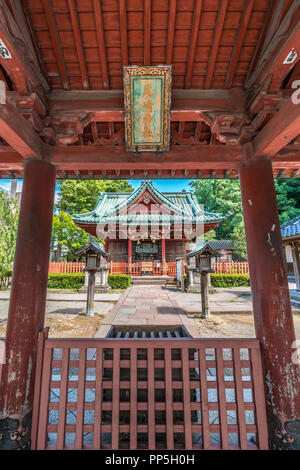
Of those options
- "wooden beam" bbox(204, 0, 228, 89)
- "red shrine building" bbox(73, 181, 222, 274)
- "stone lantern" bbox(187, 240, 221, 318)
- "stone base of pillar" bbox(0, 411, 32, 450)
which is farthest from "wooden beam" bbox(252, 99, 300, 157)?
"red shrine building" bbox(73, 181, 222, 274)

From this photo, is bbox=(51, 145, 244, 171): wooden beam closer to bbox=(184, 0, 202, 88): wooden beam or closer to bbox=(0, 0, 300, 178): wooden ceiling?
bbox=(0, 0, 300, 178): wooden ceiling

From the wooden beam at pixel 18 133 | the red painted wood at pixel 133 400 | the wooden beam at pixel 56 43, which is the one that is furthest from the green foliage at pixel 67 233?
the red painted wood at pixel 133 400

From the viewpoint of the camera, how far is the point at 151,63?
2.24 metres

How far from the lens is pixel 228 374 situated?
11.0 ft

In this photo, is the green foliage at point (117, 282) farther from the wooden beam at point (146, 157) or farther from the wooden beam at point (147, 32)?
the wooden beam at point (147, 32)

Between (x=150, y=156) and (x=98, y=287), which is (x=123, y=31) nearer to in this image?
(x=150, y=156)

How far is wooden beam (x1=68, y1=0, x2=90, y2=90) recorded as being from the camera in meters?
1.89

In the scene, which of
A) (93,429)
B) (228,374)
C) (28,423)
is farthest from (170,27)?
(228,374)

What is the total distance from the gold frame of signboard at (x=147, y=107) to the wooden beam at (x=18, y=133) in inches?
41.2

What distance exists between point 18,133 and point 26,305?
1.72 metres

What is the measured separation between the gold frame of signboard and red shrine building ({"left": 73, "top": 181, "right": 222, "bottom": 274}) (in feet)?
41.8

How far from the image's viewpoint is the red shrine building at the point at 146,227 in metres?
15.7

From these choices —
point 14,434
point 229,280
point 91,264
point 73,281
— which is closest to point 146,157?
point 14,434
